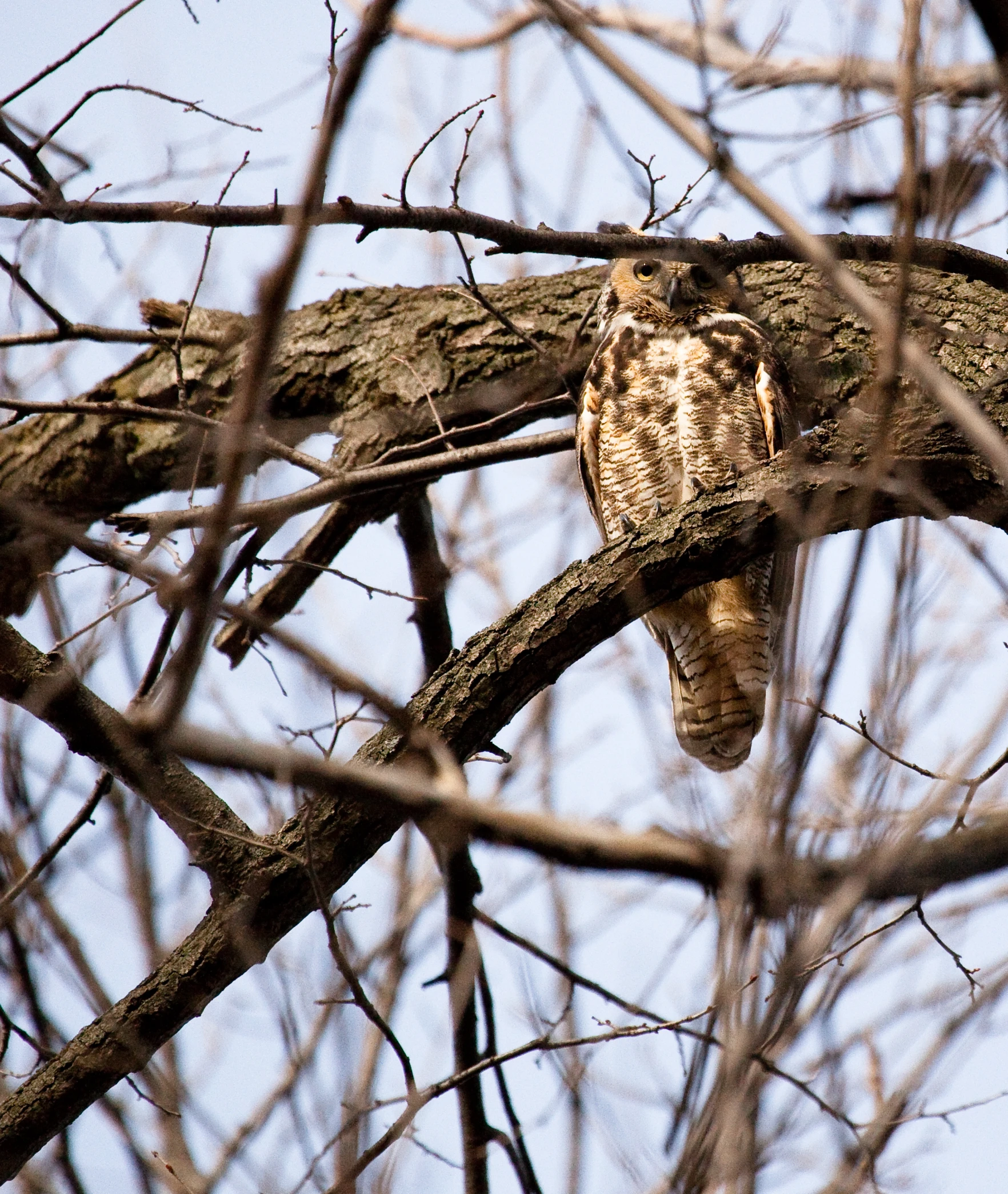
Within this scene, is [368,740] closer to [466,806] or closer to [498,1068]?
[498,1068]

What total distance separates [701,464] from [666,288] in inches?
32.0

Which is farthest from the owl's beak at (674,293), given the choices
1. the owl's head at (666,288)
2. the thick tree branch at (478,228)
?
the thick tree branch at (478,228)

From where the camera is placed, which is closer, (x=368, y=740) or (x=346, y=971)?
(x=346, y=971)

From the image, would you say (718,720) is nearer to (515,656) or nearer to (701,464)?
(701,464)

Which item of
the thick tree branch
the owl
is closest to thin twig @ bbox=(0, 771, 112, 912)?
the thick tree branch

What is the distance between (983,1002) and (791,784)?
465 millimetres

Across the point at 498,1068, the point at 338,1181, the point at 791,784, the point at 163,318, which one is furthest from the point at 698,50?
the point at 163,318

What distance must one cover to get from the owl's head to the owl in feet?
0.82

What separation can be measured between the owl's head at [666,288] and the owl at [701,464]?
0.25 m

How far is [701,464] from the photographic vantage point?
361 cm

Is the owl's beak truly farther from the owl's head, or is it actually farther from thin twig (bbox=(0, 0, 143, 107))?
thin twig (bbox=(0, 0, 143, 107))

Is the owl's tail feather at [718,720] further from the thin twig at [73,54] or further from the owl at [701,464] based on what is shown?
the thin twig at [73,54]

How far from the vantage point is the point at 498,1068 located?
8.87ft

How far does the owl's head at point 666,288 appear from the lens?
406cm
